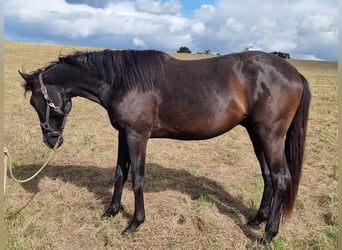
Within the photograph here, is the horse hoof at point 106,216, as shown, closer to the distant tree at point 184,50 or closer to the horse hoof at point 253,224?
the horse hoof at point 253,224

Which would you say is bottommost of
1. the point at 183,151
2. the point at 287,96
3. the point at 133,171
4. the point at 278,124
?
the point at 183,151

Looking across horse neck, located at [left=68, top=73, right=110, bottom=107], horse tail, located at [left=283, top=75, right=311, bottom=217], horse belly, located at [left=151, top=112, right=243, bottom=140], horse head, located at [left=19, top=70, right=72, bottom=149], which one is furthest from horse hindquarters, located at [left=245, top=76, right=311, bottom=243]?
horse head, located at [left=19, top=70, right=72, bottom=149]

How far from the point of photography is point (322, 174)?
6.54 meters

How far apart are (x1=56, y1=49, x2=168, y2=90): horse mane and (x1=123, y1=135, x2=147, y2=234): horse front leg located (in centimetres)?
66

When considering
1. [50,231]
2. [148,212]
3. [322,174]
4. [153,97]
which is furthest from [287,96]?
[50,231]

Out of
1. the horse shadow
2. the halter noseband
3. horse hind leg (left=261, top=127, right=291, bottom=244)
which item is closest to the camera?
horse hind leg (left=261, top=127, right=291, bottom=244)

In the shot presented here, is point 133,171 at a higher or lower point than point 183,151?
higher

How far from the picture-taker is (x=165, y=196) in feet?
18.2

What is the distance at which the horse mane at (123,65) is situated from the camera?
4414mm

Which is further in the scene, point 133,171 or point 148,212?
point 148,212

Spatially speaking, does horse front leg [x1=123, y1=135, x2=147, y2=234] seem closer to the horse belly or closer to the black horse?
the black horse

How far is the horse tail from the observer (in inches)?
177

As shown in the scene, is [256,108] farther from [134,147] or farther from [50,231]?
[50,231]

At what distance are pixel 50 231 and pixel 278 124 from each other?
3.06 meters
